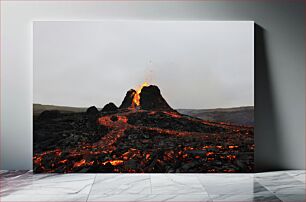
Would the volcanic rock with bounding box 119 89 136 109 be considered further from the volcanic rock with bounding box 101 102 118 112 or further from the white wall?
the white wall

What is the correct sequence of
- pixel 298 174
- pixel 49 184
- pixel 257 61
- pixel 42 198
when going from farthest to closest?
1. pixel 257 61
2. pixel 298 174
3. pixel 49 184
4. pixel 42 198

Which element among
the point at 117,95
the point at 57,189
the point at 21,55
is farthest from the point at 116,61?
the point at 57,189

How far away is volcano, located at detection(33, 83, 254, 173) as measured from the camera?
5410 mm

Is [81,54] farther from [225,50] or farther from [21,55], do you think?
[225,50]

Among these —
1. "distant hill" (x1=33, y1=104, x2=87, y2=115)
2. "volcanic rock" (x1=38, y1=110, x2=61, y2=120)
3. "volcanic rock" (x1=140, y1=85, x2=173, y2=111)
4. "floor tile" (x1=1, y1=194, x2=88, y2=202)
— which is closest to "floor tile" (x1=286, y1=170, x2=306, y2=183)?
"volcanic rock" (x1=140, y1=85, x2=173, y2=111)

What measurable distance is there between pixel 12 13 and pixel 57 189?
6.71 ft

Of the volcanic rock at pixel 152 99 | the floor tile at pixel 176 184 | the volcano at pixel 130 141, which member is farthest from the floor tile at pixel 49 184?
the volcanic rock at pixel 152 99

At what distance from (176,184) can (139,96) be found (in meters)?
1.08

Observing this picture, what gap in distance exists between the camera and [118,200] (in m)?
4.15

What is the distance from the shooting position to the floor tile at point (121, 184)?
4.50 metres

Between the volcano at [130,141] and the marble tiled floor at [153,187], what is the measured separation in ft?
0.51

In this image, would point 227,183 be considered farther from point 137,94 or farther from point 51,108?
point 51,108

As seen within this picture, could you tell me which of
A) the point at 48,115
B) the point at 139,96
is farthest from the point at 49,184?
the point at 139,96

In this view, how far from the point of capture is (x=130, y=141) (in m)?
5.43
